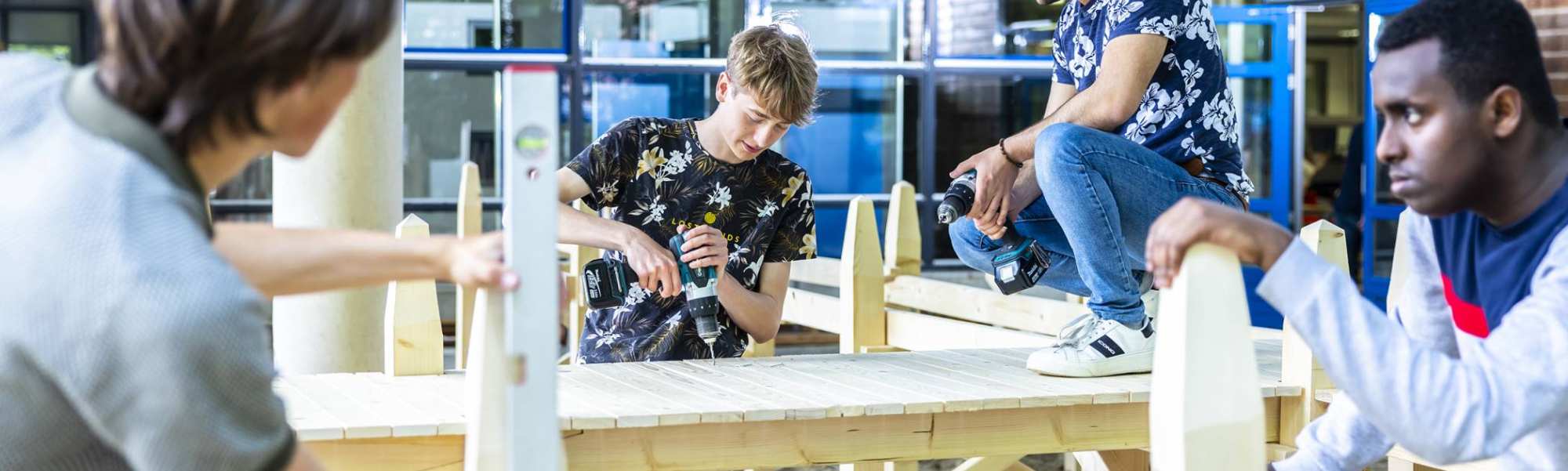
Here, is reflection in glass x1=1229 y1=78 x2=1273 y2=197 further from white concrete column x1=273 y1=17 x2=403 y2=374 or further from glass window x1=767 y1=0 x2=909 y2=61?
white concrete column x1=273 y1=17 x2=403 y2=374

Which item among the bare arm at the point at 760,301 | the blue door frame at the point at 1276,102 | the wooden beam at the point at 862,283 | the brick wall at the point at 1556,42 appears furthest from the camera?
the blue door frame at the point at 1276,102

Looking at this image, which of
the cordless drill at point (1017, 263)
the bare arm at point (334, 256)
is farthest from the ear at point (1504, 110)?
the cordless drill at point (1017, 263)

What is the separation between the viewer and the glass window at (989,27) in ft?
31.9

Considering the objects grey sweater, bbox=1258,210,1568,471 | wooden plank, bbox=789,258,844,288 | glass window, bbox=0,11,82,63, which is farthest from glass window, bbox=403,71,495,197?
grey sweater, bbox=1258,210,1568,471

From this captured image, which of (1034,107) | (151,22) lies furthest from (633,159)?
(1034,107)

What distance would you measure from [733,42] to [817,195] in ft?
21.4

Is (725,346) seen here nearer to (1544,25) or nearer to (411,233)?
(411,233)

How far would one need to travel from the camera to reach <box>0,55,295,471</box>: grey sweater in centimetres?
100

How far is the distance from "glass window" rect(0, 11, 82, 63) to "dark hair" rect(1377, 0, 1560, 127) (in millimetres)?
9340

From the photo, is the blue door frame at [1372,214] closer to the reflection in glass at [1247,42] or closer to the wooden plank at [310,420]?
the reflection in glass at [1247,42]

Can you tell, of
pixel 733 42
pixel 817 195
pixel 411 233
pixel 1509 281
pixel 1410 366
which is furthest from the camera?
pixel 817 195

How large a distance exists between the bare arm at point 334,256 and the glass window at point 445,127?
25.5ft

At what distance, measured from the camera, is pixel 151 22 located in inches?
42.3

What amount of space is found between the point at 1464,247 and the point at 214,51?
4.29 ft
